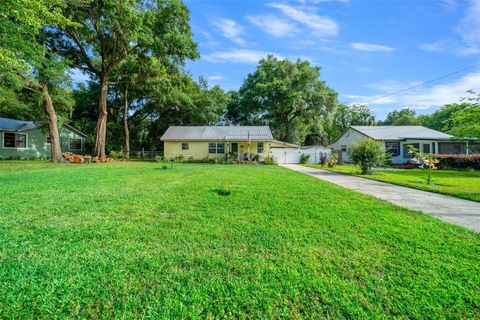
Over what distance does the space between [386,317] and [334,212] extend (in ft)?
8.86

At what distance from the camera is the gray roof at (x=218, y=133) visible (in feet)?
71.1

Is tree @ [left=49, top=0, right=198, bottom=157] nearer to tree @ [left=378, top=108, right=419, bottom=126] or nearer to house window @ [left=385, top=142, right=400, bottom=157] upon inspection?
house window @ [left=385, top=142, right=400, bottom=157]

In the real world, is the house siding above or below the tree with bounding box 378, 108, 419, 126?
below

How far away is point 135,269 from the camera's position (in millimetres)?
2248

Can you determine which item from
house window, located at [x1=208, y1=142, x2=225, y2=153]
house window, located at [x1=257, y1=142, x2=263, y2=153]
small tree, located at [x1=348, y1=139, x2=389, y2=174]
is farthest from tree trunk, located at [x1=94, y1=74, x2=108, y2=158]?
small tree, located at [x1=348, y1=139, x2=389, y2=174]

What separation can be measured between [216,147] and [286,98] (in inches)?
507

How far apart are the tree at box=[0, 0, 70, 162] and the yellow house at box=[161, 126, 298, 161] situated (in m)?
9.21

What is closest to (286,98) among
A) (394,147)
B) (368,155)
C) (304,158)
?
(304,158)

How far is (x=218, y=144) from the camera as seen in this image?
73.3 ft

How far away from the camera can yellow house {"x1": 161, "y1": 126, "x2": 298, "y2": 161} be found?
70.8 ft

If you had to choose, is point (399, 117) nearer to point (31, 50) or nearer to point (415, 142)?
point (415, 142)

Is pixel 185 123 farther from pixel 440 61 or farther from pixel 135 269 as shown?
pixel 135 269

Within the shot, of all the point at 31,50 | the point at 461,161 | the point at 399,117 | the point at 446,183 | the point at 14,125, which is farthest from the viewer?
the point at 399,117

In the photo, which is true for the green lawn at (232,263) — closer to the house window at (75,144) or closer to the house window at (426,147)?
the house window at (426,147)
